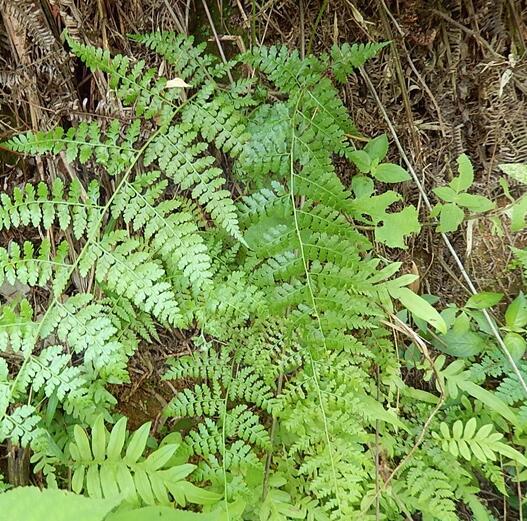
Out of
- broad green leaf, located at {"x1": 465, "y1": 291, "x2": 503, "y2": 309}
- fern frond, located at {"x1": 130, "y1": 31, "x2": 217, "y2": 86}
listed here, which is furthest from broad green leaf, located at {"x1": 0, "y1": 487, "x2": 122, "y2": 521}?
broad green leaf, located at {"x1": 465, "y1": 291, "x2": 503, "y2": 309}

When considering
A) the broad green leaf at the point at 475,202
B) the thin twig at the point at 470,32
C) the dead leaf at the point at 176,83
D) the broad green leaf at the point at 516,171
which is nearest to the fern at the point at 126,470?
the dead leaf at the point at 176,83

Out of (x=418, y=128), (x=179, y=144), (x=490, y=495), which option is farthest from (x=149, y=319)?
(x=490, y=495)

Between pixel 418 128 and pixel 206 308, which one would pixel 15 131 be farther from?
pixel 418 128

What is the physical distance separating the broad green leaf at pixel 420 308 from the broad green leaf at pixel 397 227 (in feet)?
0.58

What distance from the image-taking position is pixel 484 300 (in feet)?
6.88

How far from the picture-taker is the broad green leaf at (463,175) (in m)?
1.98

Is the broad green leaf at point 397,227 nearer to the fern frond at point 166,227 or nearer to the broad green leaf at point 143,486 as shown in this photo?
the fern frond at point 166,227

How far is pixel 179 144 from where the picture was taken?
179 cm

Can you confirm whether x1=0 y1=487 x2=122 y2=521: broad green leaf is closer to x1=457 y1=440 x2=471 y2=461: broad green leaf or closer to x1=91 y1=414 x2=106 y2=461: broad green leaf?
x1=91 y1=414 x2=106 y2=461: broad green leaf

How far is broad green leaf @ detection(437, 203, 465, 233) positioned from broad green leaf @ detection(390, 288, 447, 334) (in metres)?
0.29

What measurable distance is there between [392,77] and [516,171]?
579 mm

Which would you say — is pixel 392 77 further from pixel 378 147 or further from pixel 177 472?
pixel 177 472

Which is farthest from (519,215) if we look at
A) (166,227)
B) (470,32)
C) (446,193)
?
(166,227)

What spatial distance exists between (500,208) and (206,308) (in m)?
1.22
